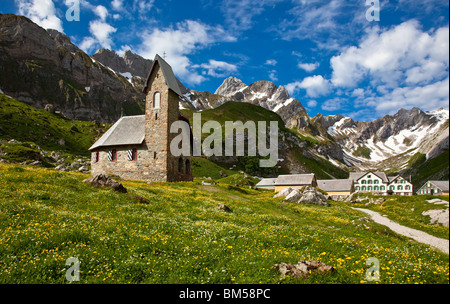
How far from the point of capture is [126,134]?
53.8 m

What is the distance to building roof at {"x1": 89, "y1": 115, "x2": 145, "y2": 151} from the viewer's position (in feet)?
169

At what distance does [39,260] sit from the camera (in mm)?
8773

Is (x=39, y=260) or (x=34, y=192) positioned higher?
(x=34, y=192)

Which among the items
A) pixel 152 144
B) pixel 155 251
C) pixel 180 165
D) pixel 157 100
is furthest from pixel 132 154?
pixel 155 251

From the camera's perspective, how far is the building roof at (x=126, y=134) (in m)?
51.5

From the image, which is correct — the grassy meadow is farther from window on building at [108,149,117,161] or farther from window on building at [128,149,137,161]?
window on building at [108,149,117,161]

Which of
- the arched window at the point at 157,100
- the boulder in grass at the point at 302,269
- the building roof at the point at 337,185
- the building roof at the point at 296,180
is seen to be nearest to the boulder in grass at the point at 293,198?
the arched window at the point at 157,100

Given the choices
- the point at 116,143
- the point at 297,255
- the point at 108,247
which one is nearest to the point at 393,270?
the point at 297,255

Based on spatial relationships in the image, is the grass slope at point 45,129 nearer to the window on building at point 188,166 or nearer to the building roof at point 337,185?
the window on building at point 188,166

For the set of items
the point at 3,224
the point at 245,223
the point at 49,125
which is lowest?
the point at 245,223

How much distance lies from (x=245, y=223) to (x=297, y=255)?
8274 mm

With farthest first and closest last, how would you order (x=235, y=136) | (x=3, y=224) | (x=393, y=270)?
1. (x=235, y=136)
2. (x=3, y=224)
3. (x=393, y=270)
